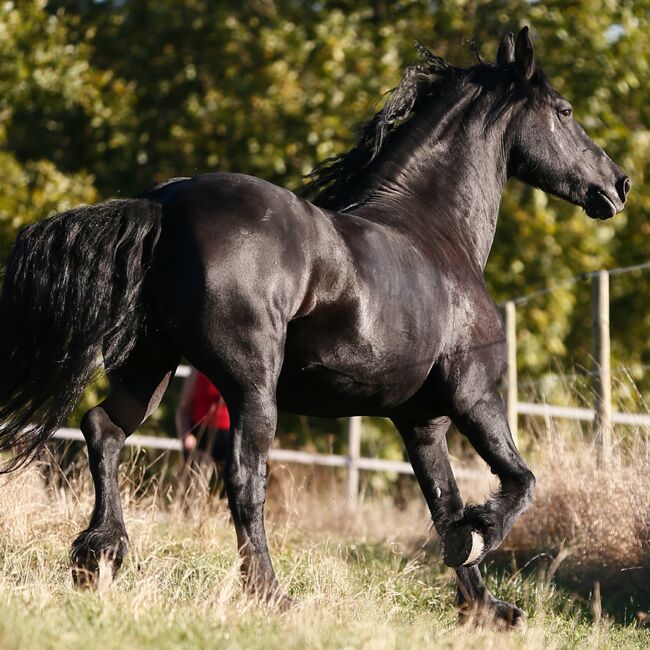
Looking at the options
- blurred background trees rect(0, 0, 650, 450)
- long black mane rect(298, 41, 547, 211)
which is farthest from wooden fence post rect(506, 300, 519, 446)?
long black mane rect(298, 41, 547, 211)

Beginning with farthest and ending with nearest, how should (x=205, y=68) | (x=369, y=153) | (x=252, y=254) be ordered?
(x=205, y=68), (x=369, y=153), (x=252, y=254)

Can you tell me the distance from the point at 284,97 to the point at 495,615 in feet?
30.4

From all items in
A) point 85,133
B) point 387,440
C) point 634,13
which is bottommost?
point 387,440

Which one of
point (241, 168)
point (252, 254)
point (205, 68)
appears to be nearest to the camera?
point (252, 254)

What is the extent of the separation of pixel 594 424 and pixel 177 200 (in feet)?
15.1

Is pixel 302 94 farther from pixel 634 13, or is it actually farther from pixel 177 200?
pixel 177 200

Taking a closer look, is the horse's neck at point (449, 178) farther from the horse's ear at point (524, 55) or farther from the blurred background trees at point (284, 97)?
the blurred background trees at point (284, 97)

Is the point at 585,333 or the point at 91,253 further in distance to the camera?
the point at 585,333

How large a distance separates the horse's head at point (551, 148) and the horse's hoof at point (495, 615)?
216cm

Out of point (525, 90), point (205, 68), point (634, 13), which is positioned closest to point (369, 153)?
point (525, 90)

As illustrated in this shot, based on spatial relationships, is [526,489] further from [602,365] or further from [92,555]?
[602,365]

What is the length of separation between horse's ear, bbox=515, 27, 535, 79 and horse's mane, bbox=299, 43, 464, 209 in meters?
0.28

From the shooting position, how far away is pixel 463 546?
17.6 feet

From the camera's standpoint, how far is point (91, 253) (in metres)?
4.77
